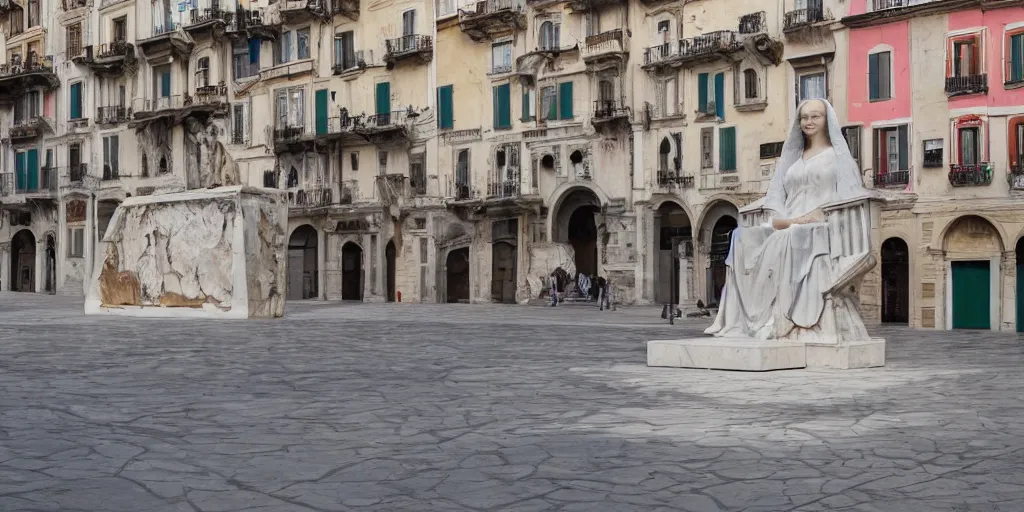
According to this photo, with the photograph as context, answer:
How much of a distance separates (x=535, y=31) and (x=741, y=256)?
2720 centimetres

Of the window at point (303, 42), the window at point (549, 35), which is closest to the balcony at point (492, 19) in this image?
the window at point (549, 35)

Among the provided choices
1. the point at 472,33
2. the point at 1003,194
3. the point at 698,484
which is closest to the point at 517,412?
the point at 698,484

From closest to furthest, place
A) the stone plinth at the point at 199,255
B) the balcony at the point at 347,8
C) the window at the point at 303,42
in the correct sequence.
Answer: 1. the stone plinth at the point at 199,255
2. the balcony at the point at 347,8
3. the window at the point at 303,42

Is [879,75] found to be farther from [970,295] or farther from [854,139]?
[970,295]

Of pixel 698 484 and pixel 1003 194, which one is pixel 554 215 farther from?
pixel 698 484

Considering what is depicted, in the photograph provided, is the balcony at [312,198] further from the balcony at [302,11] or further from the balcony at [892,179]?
the balcony at [892,179]

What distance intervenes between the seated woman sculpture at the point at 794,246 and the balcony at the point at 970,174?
50.7ft

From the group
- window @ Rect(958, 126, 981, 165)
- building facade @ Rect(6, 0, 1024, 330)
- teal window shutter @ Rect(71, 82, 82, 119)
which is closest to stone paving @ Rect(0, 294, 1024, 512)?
window @ Rect(958, 126, 981, 165)

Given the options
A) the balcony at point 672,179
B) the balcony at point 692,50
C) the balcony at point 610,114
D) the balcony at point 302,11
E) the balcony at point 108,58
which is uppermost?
the balcony at point 302,11

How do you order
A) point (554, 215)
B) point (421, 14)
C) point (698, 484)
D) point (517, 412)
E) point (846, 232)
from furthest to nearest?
point (421, 14) → point (554, 215) → point (846, 232) → point (517, 412) → point (698, 484)

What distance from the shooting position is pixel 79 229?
5159 cm

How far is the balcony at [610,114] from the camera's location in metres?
35.6

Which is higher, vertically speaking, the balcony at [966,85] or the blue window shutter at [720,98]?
the blue window shutter at [720,98]

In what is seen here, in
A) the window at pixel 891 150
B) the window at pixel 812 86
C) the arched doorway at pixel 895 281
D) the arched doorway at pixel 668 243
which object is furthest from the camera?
the arched doorway at pixel 668 243
